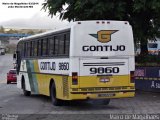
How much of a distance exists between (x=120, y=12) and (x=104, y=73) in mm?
8528

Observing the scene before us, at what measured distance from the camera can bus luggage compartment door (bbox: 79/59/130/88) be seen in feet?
60.0

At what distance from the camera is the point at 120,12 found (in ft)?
86.5

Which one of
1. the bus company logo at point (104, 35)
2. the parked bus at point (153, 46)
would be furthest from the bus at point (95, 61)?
the parked bus at point (153, 46)

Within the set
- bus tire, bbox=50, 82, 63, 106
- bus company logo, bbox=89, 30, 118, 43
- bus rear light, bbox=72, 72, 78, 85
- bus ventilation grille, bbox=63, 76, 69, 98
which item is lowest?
bus tire, bbox=50, 82, 63, 106

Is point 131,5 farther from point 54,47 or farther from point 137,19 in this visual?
point 54,47

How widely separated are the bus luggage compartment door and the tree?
725 cm

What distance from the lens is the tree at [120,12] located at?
25.8m

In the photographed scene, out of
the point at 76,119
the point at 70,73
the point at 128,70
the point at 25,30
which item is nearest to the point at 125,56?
the point at 128,70

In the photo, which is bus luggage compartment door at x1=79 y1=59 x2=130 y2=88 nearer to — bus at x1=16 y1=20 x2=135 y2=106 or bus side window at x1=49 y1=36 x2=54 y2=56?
bus at x1=16 y1=20 x2=135 y2=106

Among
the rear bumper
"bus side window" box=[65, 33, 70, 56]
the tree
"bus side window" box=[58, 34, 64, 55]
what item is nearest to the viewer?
the rear bumper

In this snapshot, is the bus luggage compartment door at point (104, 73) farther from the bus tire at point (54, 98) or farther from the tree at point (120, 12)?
the tree at point (120, 12)

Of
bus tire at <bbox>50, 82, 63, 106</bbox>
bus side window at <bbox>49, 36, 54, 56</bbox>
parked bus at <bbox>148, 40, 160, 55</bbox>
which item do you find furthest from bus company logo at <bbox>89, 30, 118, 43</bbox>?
parked bus at <bbox>148, 40, 160, 55</bbox>

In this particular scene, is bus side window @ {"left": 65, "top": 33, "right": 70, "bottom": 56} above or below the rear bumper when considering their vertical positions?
above

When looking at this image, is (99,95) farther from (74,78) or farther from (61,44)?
(61,44)
